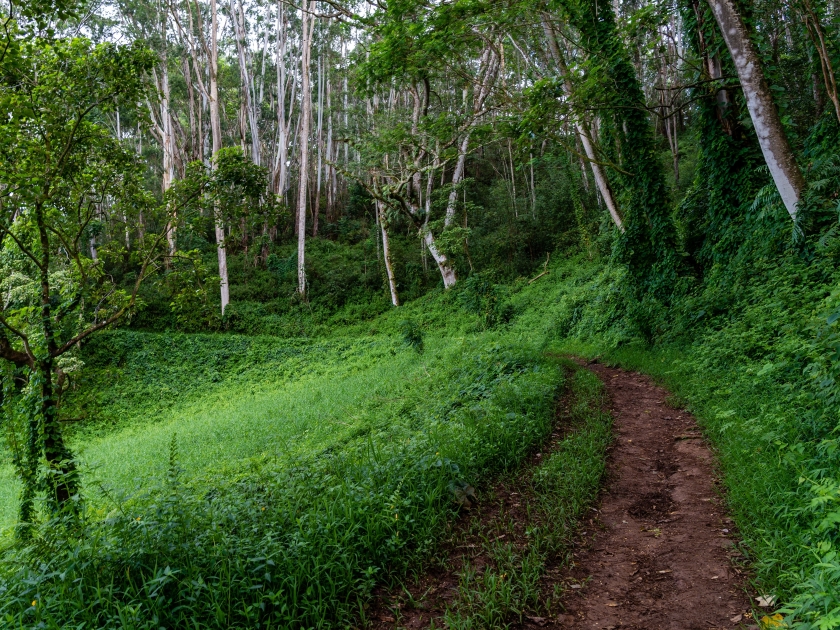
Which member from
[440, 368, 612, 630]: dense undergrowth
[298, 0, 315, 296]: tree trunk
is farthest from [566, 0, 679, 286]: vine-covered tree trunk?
[298, 0, 315, 296]: tree trunk

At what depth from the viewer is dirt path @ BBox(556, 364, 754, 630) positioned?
127 inches

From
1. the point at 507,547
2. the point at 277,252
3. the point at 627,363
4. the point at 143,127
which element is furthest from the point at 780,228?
the point at 277,252

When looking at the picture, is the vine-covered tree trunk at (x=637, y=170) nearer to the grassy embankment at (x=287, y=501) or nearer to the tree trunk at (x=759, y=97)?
the tree trunk at (x=759, y=97)

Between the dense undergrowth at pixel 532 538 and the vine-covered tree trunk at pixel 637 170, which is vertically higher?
the vine-covered tree trunk at pixel 637 170

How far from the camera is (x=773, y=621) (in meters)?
2.83

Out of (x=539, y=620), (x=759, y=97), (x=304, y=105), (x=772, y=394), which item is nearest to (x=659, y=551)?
(x=539, y=620)

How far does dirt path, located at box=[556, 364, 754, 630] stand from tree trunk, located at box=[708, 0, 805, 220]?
422 cm

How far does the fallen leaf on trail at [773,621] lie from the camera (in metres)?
2.74

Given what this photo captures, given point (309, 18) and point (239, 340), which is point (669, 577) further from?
point (309, 18)

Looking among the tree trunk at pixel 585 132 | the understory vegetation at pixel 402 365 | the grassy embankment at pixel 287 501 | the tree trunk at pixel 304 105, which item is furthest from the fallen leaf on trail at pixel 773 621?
the tree trunk at pixel 304 105

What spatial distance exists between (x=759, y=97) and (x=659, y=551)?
658cm

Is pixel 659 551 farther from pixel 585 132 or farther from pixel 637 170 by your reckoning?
pixel 585 132

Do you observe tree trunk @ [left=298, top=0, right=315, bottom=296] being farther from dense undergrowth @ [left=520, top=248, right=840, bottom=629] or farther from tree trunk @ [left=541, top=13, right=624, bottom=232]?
dense undergrowth @ [left=520, top=248, right=840, bottom=629]

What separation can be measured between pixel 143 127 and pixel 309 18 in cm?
2072
